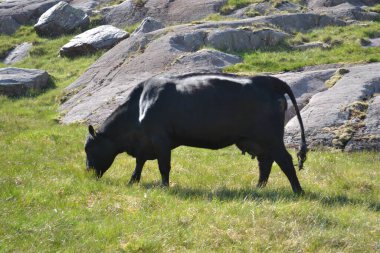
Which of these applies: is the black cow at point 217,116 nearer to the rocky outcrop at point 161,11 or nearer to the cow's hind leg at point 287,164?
the cow's hind leg at point 287,164

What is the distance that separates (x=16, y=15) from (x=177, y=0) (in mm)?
10994

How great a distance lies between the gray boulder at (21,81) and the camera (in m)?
25.0

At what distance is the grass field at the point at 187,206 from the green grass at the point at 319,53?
7.55m

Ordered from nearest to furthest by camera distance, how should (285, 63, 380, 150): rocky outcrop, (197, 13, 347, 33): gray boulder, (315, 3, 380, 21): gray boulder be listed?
(285, 63, 380, 150): rocky outcrop < (197, 13, 347, 33): gray boulder < (315, 3, 380, 21): gray boulder

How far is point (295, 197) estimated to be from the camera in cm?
1001

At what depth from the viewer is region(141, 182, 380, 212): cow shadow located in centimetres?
977

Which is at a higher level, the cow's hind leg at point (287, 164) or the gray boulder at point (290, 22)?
the cow's hind leg at point (287, 164)

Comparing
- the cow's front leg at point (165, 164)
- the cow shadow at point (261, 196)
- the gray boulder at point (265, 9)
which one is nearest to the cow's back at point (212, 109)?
the cow's front leg at point (165, 164)

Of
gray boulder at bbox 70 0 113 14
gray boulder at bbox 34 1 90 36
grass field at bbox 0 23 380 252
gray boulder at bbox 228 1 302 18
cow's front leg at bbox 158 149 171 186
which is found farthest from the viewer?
gray boulder at bbox 70 0 113 14

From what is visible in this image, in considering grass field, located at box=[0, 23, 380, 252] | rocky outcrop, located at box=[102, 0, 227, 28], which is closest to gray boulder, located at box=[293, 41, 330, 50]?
rocky outcrop, located at box=[102, 0, 227, 28]

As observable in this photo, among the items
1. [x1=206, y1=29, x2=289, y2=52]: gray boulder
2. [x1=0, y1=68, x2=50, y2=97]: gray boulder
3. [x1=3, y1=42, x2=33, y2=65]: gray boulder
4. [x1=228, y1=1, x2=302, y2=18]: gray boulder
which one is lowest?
[x1=3, y1=42, x2=33, y2=65]: gray boulder

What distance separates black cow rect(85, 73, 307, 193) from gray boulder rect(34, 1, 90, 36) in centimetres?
2408

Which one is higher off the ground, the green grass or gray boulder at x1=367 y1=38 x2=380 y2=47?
the green grass

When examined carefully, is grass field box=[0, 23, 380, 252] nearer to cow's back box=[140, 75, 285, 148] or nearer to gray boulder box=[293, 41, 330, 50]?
cow's back box=[140, 75, 285, 148]
